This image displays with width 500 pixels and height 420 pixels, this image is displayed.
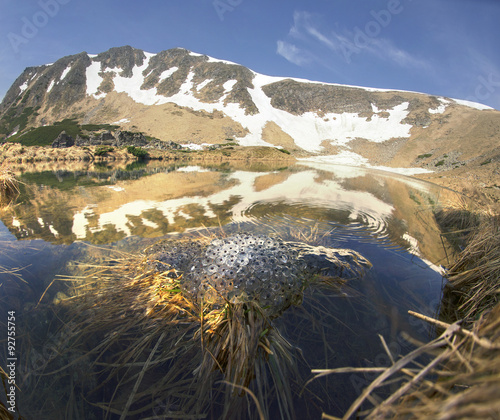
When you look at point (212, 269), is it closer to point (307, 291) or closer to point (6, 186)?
point (307, 291)

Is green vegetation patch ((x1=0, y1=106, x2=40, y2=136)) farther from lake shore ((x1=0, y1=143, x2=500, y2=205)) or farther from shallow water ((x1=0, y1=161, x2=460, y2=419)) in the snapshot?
shallow water ((x1=0, y1=161, x2=460, y2=419))

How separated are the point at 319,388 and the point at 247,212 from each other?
4597 millimetres

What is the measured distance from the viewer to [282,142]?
62250 millimetres

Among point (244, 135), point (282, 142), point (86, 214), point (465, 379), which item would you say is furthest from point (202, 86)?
point (465, 379)

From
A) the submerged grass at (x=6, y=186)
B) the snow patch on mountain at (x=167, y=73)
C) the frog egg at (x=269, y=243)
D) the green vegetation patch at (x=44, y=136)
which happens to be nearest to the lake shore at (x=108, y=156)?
the submerged grass at (x=6, y=186)

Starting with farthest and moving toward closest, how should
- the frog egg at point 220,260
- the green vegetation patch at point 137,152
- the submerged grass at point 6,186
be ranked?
the green vegetation patch at point 137,152, the submerged grass at point 6,186, the frog egg at point 220,260

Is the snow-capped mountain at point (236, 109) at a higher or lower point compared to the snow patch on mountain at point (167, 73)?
lower

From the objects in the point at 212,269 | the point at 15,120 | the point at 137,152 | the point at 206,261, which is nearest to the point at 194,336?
the point at 212,269

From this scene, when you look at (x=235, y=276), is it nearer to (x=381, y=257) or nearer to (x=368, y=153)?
(x=381, y=257)

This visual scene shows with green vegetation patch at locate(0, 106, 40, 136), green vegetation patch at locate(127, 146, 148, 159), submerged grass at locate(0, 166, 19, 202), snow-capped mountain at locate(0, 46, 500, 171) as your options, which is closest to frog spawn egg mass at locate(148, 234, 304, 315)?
submerged grass at locate(0, 166, 19, 202)

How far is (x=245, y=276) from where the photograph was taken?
2.06m

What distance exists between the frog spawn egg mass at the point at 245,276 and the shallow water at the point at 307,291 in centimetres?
20

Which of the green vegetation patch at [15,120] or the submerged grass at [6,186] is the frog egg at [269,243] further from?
the green vegetation patch at [15,120]

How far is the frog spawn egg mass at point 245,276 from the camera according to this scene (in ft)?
6.59
